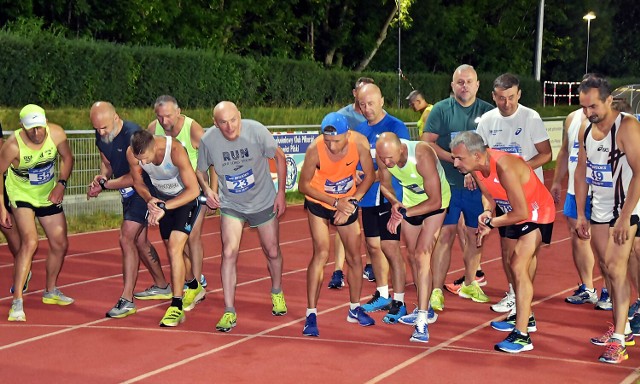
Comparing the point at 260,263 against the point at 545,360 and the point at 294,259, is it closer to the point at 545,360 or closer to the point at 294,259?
the point at 294,259

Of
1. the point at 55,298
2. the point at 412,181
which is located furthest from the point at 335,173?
the point at 55,298

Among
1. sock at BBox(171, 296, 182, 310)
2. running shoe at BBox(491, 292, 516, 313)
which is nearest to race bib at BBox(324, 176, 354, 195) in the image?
sock at BBox(171, 296, 182, 310)

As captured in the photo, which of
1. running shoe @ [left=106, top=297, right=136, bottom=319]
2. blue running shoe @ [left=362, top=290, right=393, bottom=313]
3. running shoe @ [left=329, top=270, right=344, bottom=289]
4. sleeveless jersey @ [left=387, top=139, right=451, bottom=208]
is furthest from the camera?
running shoe @ [left=329, top=270, right=344, bottom=289]

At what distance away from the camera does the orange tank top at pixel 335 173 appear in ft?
27.9

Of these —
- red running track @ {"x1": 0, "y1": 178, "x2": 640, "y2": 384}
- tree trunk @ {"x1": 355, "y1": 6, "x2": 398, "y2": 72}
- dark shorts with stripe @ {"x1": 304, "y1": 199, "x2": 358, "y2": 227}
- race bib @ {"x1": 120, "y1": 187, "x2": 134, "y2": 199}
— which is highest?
tree trunk @ {"x1": 355, "y1": 6, "x2": 398, "y2": 72}

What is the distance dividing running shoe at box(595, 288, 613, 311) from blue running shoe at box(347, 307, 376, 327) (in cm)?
220

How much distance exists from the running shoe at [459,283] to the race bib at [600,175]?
101 inches

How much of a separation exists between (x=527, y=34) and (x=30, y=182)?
53464 mm

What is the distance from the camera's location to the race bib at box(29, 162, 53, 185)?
939 cm

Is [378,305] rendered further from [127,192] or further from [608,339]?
[127,192]

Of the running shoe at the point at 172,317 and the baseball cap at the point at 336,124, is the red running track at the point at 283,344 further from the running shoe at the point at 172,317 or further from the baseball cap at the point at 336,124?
the baseball cap at the point at 336,124

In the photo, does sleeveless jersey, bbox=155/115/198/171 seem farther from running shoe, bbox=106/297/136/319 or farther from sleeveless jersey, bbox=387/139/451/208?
sleeveless jersey, bbox=387/139/451/208

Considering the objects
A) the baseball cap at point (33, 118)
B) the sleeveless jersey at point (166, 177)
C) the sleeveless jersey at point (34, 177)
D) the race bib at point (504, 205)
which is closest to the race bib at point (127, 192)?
the sleeveless jersey at point (166, 177)

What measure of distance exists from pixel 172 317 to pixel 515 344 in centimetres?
291
